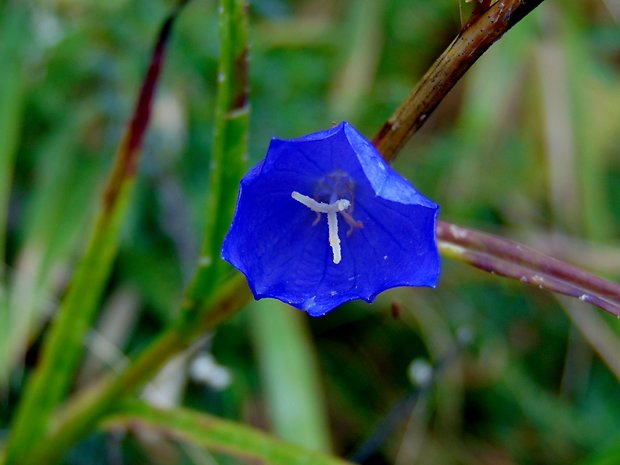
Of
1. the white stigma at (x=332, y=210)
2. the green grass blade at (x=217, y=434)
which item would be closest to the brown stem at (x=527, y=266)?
the white stigma at (x=332, y=210)

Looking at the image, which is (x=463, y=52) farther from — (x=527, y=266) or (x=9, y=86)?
(x=9, y=86)

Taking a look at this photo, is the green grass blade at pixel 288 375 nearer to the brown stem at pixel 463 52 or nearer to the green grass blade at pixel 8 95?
the green grass blade at pixel 8 95

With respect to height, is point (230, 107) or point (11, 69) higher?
point (230, 107)

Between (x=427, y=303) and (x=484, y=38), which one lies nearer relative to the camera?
(x=484, y=38)

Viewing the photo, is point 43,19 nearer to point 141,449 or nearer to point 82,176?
point 82,176

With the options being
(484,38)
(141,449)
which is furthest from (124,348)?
(484,38)

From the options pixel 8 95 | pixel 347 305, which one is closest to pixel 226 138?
pixel 8 95
